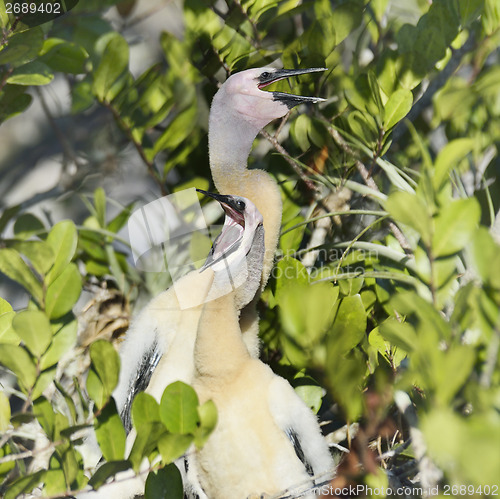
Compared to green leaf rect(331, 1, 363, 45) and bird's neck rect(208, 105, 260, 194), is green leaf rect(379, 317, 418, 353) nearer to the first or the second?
bird's neck rect(208, 105, 260, 194)

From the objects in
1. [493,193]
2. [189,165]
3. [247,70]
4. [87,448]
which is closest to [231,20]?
[247,70]

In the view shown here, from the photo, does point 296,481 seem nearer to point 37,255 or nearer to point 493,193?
point 37,255

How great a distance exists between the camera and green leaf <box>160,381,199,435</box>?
0.79 metres

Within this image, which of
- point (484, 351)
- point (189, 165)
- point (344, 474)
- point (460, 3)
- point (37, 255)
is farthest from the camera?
point (189, 165)

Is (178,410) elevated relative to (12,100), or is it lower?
lower

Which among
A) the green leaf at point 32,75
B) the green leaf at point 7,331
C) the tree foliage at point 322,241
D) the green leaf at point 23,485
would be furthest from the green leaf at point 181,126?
the green leaf at point 23,485

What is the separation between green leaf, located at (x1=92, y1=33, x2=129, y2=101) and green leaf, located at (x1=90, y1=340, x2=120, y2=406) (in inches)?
26.8

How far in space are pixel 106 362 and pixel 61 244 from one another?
274mm

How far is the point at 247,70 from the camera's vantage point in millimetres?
1152

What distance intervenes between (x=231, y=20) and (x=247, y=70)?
0.52 feet

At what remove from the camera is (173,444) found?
76 cm

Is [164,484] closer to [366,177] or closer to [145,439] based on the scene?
[145,439]

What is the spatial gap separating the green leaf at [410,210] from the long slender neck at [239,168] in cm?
48

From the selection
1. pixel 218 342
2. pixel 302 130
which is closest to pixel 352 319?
pixel 218 342
